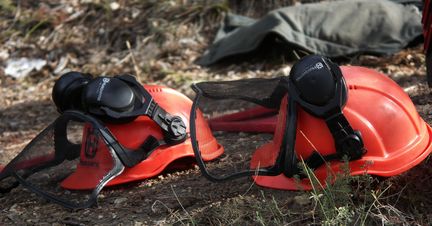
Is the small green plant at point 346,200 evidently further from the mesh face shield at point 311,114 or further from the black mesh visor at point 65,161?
the black mesh visor at point 65,161

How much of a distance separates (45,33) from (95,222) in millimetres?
4151

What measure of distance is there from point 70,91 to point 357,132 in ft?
4.27

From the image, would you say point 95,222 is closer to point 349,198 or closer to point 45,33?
point 349,198

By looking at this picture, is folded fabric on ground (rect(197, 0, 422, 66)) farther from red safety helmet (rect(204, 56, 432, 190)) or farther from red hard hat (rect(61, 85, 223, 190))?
red safety helmet (rect(204, 56, 432, 190))

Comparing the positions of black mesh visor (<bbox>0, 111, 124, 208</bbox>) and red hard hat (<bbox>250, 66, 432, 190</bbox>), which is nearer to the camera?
red hard hat (<bbox>250, 66, 432, 190</bbox>)

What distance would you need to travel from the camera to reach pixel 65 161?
339cm

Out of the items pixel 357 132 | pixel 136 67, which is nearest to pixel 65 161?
pixel 357 132

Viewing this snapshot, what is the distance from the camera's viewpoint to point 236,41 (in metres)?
5.60

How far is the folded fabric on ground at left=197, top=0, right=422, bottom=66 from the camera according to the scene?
5062mm

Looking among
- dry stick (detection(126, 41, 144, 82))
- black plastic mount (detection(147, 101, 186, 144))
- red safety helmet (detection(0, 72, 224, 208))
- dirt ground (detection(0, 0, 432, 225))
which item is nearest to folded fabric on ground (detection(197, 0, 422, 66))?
dirt ground (detection(0, 0, 432, 225))

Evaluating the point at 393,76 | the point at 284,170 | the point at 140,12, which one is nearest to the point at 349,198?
the point at 284,170

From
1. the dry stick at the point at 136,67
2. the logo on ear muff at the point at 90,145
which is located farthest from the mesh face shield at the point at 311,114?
→ the dry stick at the point at 136,67

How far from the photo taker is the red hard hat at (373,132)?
2.55 m

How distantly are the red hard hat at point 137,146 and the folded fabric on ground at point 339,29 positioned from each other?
7.20 ft
